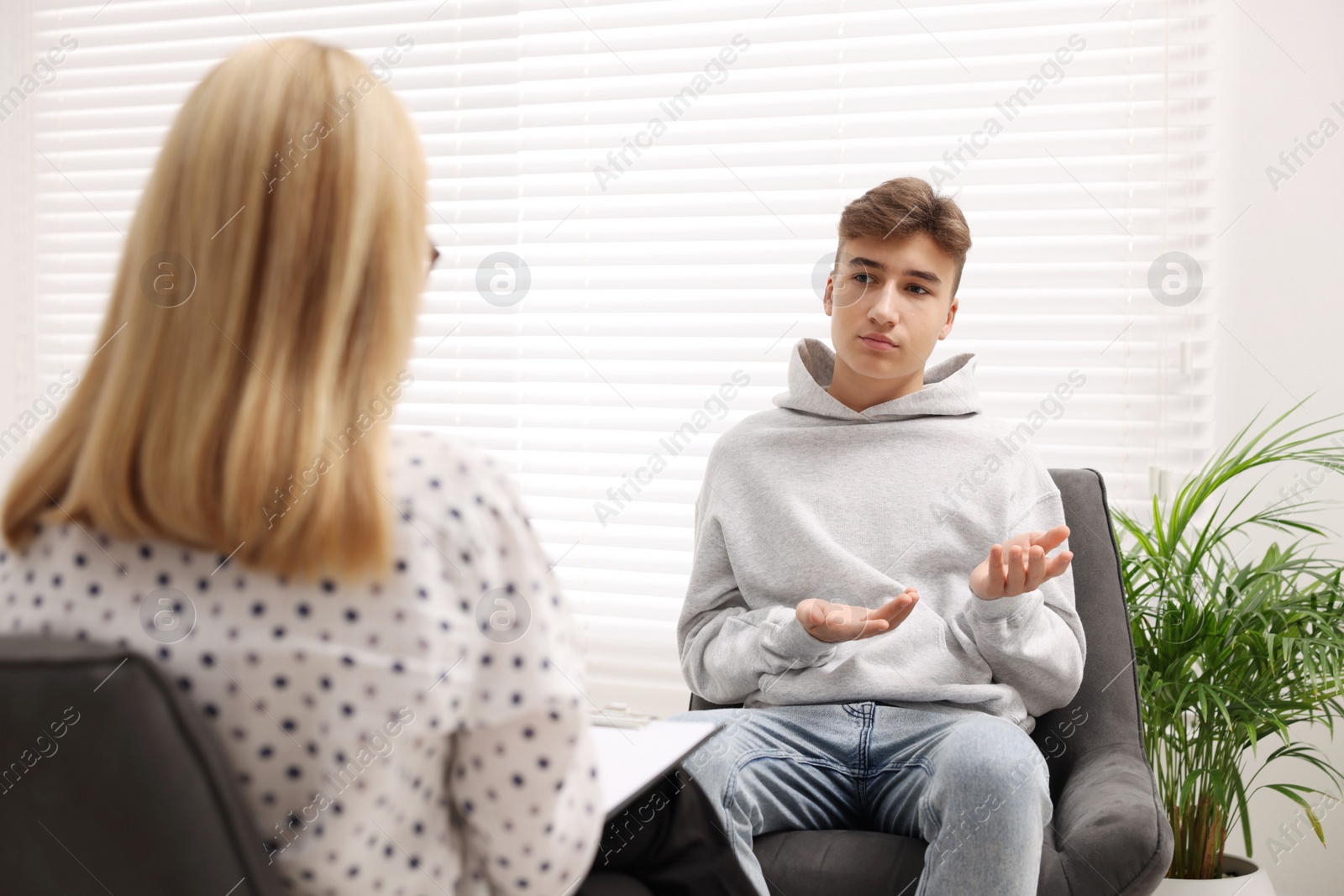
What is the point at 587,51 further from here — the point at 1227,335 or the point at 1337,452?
the point at 1337,452

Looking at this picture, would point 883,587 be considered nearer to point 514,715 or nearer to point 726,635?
point 726,635

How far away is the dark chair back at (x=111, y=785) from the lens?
61cm

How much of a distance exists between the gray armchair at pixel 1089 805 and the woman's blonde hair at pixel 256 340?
0.90 meters

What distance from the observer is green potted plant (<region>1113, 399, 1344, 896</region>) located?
1671 millimetres

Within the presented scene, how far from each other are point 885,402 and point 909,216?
33 centimetres

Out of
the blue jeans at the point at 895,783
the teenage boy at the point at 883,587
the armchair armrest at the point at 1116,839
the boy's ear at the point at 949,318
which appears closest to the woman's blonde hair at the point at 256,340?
the blue jeans at the point at 895,783

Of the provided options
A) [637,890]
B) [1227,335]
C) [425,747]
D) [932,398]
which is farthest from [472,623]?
[1227,335]

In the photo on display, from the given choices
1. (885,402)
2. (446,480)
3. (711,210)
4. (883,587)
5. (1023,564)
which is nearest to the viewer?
(446,480)

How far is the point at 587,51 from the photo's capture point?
8.16 feet

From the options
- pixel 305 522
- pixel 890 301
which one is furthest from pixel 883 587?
pixel 305 522

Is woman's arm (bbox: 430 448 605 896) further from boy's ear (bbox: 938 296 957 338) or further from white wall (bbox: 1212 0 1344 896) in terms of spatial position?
white wall (bbox: 1212 0 1344 896)

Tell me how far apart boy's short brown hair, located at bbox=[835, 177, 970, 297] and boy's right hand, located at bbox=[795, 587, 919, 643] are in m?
0.65

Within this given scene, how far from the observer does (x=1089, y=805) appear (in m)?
1.34

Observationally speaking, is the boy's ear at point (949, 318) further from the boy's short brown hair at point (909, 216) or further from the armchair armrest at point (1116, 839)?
the armchair armrest at point (1116, 839)
